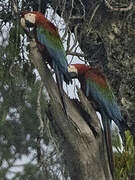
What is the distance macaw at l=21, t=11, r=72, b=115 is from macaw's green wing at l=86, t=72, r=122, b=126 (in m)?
0.30

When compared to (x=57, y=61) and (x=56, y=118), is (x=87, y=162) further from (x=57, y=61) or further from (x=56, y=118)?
(x=57, y=61)

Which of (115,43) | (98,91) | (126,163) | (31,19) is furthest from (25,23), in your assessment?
(115,43)

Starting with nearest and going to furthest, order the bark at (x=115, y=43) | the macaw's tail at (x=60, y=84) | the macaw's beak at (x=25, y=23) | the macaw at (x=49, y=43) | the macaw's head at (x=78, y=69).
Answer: the macaw's tail at (x=60, y=84), the macaw at (x=49, y=43), the macaw's beak at (x=25, y=23), the macaw's head at (x=78, y=69), the bark at (x=115, y=43)

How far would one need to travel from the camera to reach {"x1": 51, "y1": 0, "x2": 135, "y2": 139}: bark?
450 centimetres

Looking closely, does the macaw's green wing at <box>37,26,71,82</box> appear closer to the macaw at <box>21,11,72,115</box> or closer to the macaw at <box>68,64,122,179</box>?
the macaw at <box>21,11,72,115</box>

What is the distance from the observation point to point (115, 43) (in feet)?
14.8

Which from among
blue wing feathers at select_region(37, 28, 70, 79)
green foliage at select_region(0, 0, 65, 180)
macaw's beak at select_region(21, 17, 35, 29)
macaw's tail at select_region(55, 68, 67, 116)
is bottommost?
green foliage at select_region(0, 0, 65, 180)

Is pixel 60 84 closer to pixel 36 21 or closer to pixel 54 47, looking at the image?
pixel 54 47


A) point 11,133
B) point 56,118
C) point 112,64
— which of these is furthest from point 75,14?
point 11,133

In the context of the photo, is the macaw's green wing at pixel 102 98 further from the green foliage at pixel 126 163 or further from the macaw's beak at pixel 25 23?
the macaw's beak at pixel 25 23

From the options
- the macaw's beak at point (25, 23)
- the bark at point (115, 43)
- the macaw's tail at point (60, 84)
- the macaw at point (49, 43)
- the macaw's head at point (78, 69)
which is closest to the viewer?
the macaw's tail at point (60, 84)

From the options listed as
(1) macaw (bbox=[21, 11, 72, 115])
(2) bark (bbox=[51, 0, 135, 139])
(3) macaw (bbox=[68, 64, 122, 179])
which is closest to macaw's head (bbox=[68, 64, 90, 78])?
(3) macaw (bbox=[68, 64, 122, 179])

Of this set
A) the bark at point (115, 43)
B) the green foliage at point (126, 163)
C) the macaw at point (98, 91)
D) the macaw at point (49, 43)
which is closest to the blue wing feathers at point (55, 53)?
the macaw at point (49, 43)

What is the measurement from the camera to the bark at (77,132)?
10.0 feet
